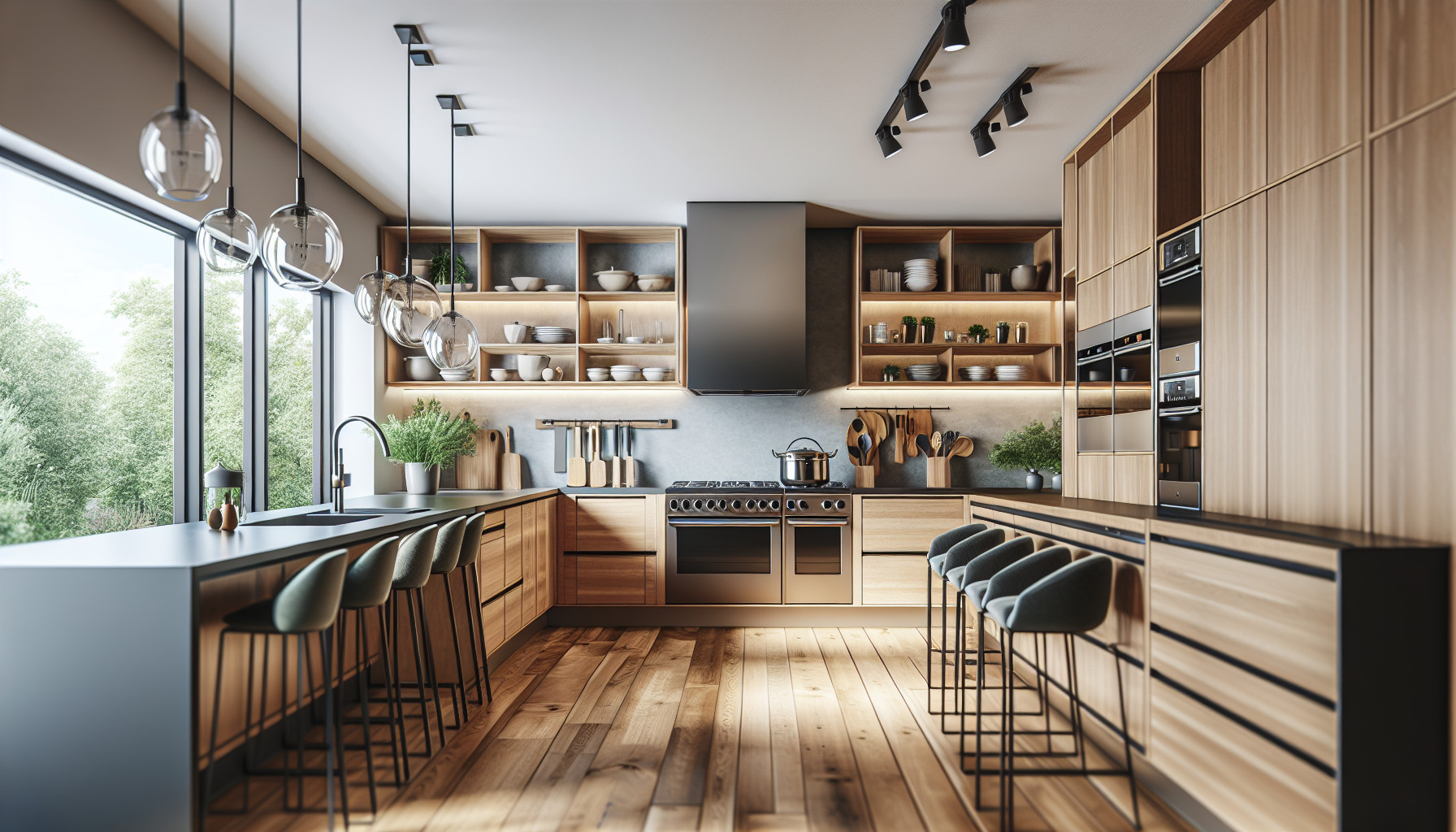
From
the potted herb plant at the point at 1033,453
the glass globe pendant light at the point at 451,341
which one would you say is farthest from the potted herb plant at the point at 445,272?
the potted herb plant at the point at 1033,453

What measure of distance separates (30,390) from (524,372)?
111 inches

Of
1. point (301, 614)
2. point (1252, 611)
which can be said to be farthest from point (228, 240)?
point (1252, 611)

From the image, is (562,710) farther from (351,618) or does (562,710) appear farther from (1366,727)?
(1366,727)

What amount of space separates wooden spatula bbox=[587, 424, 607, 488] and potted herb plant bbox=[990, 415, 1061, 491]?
2637 millimetres

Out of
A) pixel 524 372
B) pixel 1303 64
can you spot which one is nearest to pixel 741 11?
pixel 1303 64

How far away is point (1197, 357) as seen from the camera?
2.80m

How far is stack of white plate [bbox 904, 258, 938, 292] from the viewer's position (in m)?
5.14

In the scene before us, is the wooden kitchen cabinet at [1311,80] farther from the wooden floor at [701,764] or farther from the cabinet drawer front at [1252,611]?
the wooden floor at [701,764]

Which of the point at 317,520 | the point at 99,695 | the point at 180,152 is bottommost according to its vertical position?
the point at 99,695

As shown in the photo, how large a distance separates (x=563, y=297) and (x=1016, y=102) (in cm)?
309

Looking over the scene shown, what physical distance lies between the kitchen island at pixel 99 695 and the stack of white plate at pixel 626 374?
11.2 ft

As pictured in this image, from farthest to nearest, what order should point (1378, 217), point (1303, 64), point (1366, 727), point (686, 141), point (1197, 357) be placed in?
point (686, 141)
point (1197, 357)
point (1303, 64)
point (1378, 217)
point (1366, 727)

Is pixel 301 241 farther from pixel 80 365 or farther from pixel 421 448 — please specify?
pixel 421 448

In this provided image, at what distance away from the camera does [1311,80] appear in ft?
7.39
